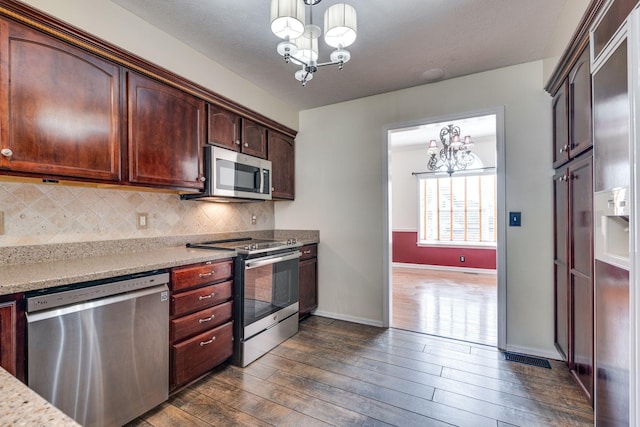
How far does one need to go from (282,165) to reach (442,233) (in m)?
4.37

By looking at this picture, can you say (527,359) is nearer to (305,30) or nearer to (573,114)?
(573,114)

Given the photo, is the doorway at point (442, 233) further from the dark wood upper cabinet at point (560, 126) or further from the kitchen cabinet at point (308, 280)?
the dark wood upper cabinet at point (560, 126)

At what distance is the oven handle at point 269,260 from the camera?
94.5 inches

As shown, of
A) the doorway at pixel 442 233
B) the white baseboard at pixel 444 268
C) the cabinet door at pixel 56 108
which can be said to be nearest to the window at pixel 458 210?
the doorway at pixel 442 233

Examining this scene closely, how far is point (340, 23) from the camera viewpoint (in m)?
1.53

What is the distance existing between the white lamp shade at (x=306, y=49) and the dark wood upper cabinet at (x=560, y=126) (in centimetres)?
178

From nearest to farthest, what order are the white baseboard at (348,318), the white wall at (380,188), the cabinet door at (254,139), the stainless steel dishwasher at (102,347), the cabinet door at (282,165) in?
the stainless steel dishwasher at (102,347) → the white wall at (380,188) → the cabinet door at (254,139) → the white baseboard at (348,318) → the cabinet door at (282,165)

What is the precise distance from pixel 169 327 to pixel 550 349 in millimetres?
3005

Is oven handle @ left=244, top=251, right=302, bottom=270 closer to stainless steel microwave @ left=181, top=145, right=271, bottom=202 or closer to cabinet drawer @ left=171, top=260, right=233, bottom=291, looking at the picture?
cabinet drawer @ left=171, top=260, right=233, bottom=291

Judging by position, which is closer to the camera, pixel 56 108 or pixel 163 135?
pixel 56 108

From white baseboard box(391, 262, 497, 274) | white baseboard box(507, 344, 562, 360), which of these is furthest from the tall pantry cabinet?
white baseboard box(391, 262, 497, 274)

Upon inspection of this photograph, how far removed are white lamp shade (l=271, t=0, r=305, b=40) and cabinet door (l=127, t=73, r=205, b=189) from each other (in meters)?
1.16

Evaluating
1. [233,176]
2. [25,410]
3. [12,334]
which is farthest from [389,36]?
[12,334]

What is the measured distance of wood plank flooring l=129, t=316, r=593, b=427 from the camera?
1771 mm
